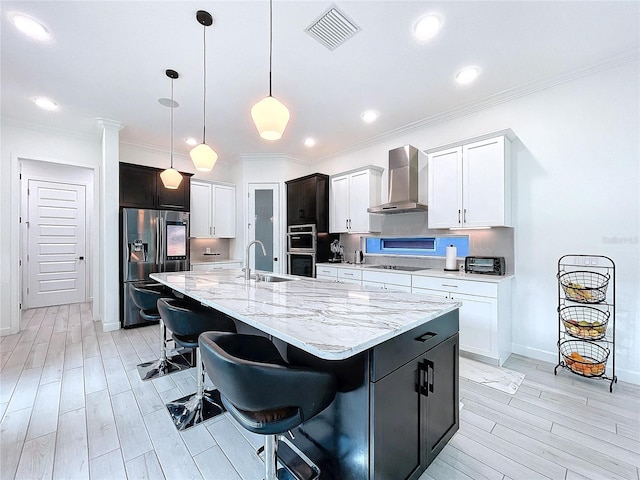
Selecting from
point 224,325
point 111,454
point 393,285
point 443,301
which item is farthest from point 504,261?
point 111,454

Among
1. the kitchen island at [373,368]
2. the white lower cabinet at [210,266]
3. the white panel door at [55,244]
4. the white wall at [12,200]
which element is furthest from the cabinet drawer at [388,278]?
the white panel door at [55,244]

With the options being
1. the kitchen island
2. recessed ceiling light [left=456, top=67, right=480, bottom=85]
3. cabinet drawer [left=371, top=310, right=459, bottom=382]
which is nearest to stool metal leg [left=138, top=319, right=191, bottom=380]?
the kitchen island

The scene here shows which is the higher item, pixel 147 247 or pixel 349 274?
pixel 147 247

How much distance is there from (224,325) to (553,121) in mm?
3713

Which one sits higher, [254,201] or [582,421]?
[254,201]

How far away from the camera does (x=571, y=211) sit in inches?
107

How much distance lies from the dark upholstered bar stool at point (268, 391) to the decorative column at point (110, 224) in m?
3.68

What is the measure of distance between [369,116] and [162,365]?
12.4 ft

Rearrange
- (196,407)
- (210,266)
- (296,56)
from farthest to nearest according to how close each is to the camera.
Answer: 1. (210,266)
2. (296,56)
3. (196,407)

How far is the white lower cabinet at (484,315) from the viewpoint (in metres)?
2.72

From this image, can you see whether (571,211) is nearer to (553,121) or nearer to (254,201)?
(553,121)

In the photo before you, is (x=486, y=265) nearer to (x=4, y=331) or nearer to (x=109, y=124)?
(x=109, y=124)

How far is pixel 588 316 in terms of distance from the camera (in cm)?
265

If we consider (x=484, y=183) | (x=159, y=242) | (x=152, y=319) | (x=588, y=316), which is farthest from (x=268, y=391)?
(x=159, y=242)
